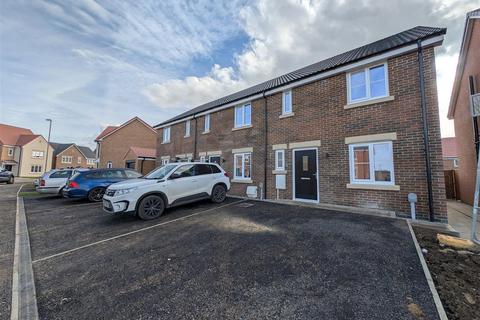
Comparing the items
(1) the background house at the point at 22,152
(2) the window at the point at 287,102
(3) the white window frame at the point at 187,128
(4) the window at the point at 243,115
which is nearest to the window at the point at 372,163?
(2) the window at the point at 287,102

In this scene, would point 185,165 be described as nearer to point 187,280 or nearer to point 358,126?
point 187,280

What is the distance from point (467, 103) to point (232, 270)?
46.6 ft

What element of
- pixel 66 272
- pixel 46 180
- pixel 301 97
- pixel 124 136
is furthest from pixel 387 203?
pixel 124 136

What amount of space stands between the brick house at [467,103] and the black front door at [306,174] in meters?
Result: 6.83

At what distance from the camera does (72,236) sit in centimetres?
494

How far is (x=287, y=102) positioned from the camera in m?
9.34

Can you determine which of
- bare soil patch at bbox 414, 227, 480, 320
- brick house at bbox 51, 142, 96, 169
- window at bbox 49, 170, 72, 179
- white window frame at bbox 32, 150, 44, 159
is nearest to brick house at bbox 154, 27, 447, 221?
Answer: bare soil patch at bbox 414, 227, 480, 320

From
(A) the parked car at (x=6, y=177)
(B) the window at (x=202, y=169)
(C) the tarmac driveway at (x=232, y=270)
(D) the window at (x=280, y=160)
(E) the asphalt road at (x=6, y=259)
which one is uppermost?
(D) the window at (x=280, y=160)

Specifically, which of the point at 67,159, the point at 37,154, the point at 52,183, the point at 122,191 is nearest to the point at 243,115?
the point at 122,191

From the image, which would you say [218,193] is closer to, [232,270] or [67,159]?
[232,270]

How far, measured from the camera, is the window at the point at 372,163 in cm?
645

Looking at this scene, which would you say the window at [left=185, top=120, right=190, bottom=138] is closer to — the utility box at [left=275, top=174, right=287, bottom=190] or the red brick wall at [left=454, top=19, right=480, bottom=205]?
the utility box at [left=275, top=174, right=287, bottom=190]

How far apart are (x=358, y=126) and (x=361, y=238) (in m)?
4.42

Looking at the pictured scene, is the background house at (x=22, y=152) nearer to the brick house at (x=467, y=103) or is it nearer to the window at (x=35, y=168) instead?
the window at (x=35, y=168)
